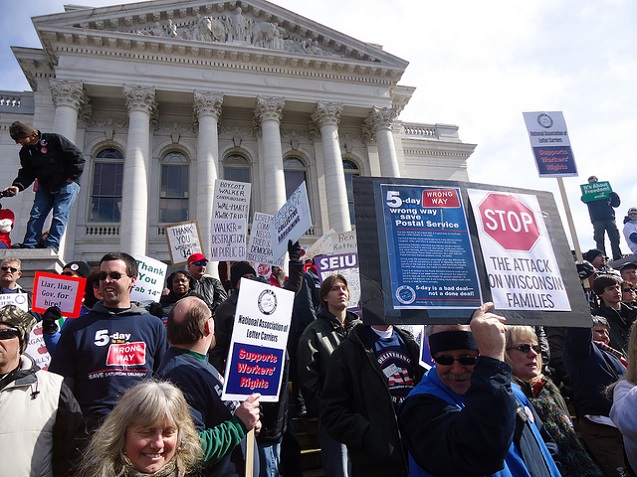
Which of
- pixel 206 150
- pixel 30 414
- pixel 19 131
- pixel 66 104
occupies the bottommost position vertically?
pixel 30 414

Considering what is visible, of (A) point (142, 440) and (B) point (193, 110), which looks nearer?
(A) point (142, 440)

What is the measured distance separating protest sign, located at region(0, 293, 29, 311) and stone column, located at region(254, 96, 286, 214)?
13897mm

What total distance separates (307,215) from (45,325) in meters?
2.87

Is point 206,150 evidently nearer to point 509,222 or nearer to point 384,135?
point 384,135

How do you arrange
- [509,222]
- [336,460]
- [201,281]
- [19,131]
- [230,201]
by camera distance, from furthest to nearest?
1. [230,201]
2. [19,131]
3. [201,281]
4. [336,460]
5. [509,222]

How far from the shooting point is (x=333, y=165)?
20500 millimetres

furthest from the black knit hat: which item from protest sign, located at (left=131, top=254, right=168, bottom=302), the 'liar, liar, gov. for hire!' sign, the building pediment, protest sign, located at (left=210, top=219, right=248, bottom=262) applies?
the building pediment

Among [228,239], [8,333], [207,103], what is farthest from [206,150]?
[8,333]

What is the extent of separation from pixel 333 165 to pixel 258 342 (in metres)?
18.0

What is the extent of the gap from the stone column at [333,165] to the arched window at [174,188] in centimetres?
661

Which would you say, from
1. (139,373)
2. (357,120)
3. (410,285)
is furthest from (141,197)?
(410,285)

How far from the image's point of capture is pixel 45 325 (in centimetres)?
376

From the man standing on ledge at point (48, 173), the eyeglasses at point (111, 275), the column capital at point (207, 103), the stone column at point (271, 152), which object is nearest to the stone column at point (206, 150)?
the column capital at point (207, 103)

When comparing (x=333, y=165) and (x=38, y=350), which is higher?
(x=333, y=165)
